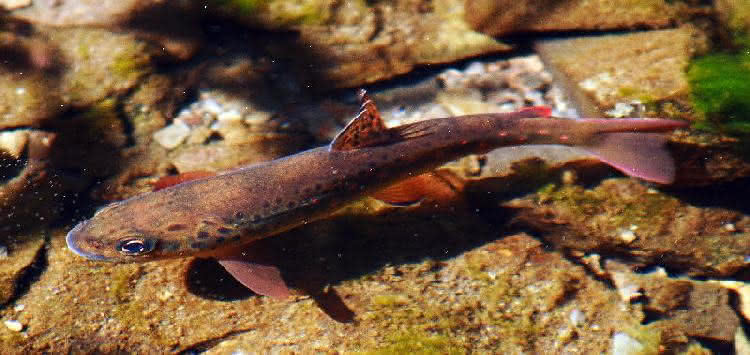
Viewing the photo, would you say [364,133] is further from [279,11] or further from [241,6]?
[241,6]

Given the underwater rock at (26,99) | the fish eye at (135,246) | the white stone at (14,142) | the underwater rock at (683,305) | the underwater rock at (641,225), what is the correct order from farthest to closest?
the underwater rock at (26,99), the white stone at (14,142), the underwater rock at (641,225), the underwater rock at (683,305), the fish eye at (135,246)

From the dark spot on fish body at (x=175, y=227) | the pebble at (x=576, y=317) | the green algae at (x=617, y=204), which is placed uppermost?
the dark spot on fish body at (x=175, y=227)

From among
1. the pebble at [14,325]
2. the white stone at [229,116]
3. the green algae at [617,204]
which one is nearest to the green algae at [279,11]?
the white stone at [229,116]

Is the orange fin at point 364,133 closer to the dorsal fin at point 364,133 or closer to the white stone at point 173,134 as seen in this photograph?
the dorsal fin at point 364,133

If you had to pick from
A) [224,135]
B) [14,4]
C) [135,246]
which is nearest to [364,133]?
[135,246]

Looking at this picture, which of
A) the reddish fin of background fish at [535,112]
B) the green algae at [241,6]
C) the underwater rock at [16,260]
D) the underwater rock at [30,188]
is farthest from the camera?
the green algae at [241,6]

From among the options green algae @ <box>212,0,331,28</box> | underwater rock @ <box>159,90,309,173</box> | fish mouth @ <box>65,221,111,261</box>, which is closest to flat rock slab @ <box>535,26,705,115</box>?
green algae @ <box>212,0,331,28</box>

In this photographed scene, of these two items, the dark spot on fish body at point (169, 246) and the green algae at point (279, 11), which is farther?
the green algae at point (279, 11)

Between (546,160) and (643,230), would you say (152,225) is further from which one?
(643,230)
